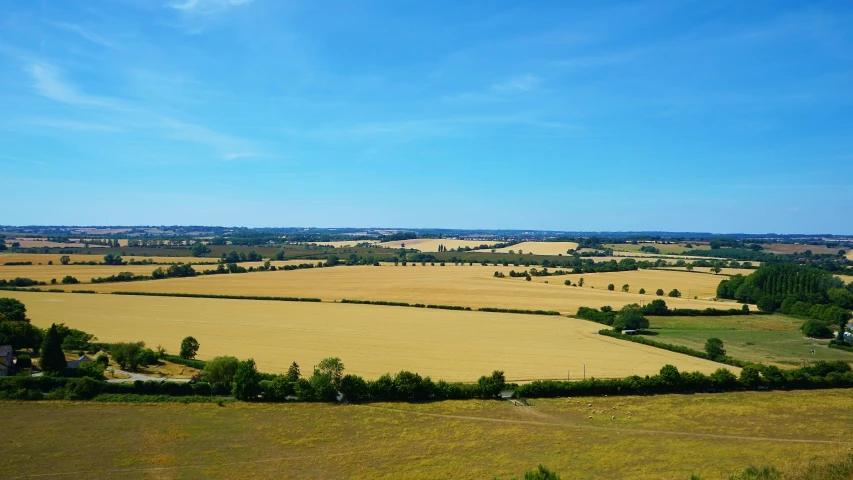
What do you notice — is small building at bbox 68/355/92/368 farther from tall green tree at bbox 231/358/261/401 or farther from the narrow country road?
tall green tree at bbox 231/358/261/401

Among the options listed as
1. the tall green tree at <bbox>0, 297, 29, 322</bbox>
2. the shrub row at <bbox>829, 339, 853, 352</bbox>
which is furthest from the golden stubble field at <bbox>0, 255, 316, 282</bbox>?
the shrub row at <bbox>829, 339, 853, 352</bbox>

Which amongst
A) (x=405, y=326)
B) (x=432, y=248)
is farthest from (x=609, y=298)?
(x=432, y=248)

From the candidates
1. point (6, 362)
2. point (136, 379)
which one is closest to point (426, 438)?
point (136, 379)

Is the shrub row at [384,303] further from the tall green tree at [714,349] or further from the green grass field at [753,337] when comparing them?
the tall green tree at [714,349]

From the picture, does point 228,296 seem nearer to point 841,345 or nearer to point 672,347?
point 672,347

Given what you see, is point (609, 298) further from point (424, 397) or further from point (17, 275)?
point (17, 275)

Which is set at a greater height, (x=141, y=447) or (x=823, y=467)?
(x=823, y=467)
